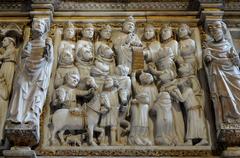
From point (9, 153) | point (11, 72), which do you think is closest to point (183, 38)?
point (11, 72)

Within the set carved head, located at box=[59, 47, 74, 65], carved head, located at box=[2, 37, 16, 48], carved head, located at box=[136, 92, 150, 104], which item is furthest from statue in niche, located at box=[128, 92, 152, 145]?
carved head, located at box=[2, 37, 16, 48]

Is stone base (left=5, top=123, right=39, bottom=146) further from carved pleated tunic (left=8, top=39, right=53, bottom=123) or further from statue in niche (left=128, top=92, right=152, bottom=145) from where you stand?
statue in niche (left=128, top=92, right=152, bottom=145)

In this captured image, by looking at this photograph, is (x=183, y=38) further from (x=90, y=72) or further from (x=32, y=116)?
(x=32, y=116)

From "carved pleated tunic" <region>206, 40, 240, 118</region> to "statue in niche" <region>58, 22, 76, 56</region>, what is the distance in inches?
93.5

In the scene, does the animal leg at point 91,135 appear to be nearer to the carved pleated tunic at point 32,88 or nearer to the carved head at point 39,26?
the carved pleated tunic at point 32,88

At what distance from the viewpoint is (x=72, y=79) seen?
7875 millimetres

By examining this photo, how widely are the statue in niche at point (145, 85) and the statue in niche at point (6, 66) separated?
6.78 ft

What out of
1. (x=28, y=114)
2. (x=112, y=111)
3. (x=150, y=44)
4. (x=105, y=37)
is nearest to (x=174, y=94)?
(x=112, y=111)

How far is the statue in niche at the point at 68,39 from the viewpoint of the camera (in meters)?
8.52

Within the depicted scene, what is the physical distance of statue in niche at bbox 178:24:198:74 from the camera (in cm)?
844

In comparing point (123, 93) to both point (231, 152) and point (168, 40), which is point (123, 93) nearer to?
point (168, 40)

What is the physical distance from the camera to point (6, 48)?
8562 millimetres

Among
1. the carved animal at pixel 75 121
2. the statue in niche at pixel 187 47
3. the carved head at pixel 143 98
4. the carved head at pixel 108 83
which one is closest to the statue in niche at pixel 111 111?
the carved head at pixel 108 83

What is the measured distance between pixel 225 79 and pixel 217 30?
3.79 ft
